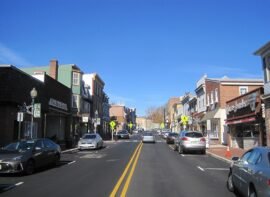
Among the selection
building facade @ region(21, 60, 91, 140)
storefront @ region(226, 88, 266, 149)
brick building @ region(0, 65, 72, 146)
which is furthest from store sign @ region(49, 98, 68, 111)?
storefront @ region(226, 88, 266, 149)

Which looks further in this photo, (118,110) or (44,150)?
(118,110)

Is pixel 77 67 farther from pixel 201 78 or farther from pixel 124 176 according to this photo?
pixel 124 176

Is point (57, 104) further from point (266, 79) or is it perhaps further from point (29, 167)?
point (29, 167)

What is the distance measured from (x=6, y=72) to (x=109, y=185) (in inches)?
679

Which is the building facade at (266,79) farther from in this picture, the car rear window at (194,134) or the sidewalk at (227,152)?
the car rear window at (194,134)

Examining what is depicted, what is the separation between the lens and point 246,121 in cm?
3127

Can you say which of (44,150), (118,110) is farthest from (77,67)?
(118,110)

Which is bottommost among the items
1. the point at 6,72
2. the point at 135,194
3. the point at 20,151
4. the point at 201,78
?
the point at 135,194

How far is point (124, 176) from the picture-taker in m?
15.1

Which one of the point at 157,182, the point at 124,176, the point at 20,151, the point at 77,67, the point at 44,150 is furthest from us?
the point at 77,67

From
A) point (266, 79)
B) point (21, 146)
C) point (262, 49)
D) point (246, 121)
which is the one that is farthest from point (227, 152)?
point (21, 146)

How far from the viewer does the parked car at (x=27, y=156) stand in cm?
1526

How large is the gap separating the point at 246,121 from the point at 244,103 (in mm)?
1641

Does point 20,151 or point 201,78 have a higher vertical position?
point 201,78
